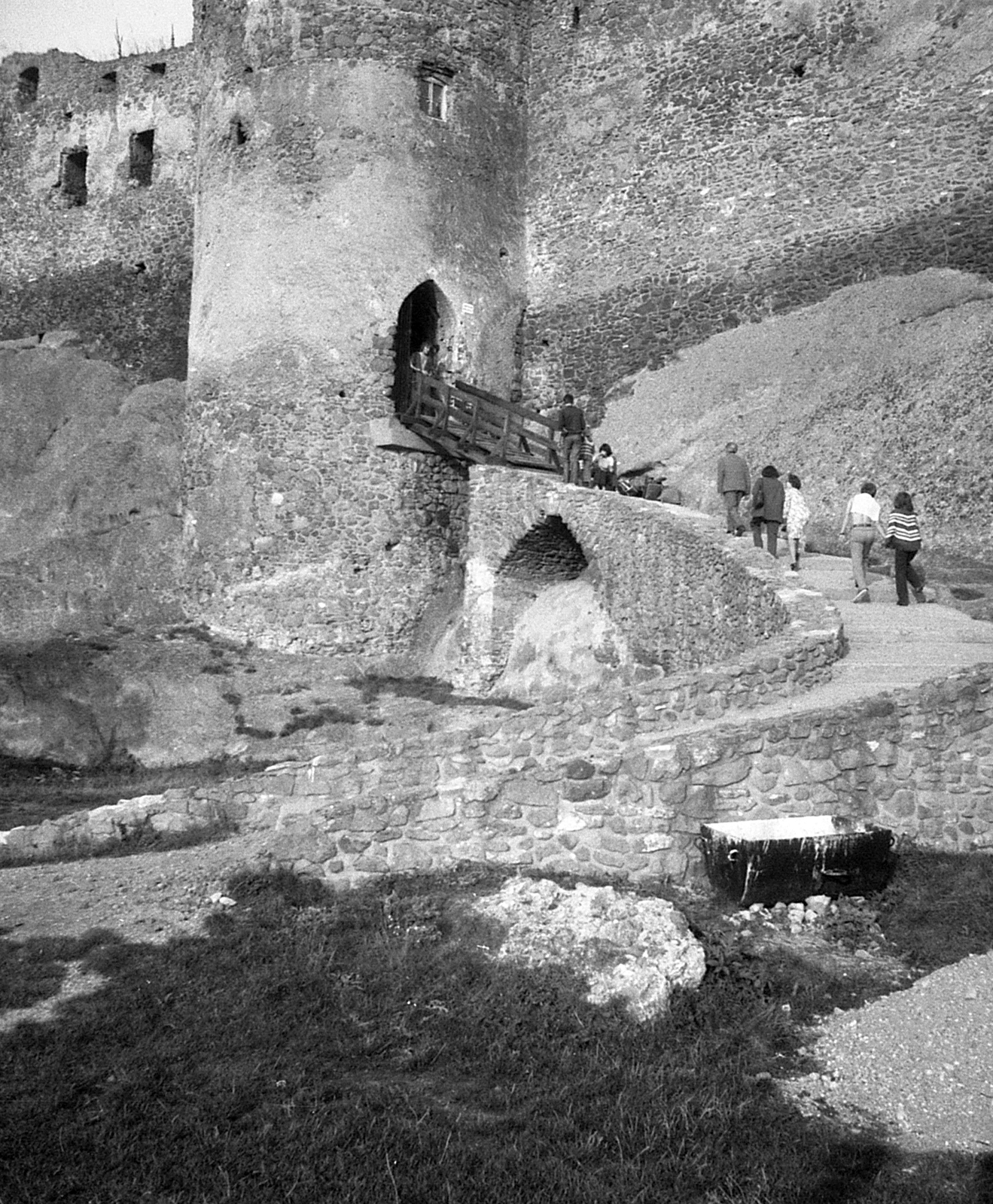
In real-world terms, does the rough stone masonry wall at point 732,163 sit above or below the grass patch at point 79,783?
above

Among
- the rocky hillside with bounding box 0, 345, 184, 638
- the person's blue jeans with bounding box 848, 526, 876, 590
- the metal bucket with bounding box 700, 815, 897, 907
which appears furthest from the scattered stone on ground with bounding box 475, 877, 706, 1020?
the rocky hillside with bounding box 0, 345, 184, 638

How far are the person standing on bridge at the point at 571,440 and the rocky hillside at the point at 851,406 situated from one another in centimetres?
103

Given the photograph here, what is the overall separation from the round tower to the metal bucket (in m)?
12.8

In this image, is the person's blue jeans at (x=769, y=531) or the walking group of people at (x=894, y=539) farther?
the person's blue jeans at (x=769, y=531)

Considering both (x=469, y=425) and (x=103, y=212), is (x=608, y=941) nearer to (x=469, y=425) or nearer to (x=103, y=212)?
(x=469, y=425)

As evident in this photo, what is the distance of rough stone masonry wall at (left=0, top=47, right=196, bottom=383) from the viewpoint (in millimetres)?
27823

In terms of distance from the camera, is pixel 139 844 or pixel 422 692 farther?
pixel 422 692

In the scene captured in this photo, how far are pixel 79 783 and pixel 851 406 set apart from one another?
11905 millimetres

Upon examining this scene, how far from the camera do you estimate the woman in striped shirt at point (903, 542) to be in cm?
1355

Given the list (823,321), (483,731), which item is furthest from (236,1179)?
(823,321)

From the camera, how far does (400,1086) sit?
228 inches

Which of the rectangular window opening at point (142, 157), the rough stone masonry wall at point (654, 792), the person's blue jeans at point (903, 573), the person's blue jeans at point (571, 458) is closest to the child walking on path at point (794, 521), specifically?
Answer: the person's blue jeans at point (903, 573)

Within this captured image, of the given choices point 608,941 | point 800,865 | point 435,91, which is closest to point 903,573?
point 800,865

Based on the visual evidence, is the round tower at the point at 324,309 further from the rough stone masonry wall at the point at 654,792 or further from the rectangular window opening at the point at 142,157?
the rough stone masonry wall at the point at 654,792
